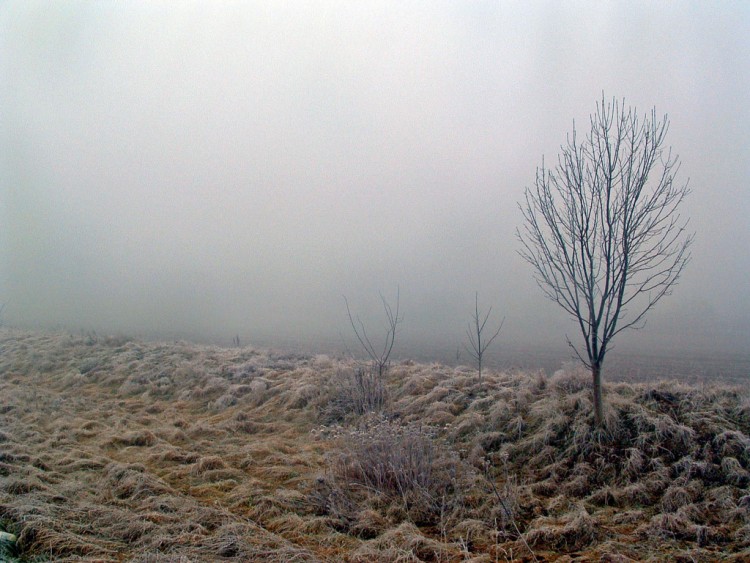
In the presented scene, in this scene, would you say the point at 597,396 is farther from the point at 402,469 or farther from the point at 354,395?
the point at 354,395

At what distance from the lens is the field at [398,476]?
4.93 m

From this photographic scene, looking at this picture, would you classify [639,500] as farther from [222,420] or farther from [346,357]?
[346,357]

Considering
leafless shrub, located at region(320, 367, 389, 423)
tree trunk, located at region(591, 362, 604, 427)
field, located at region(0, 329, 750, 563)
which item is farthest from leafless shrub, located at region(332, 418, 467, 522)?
tree trunk, located at region(591, 362, 604, 427)

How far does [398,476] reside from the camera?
6.23 meters

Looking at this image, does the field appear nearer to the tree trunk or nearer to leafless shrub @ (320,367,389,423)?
leafless shrub @ (320,367,389,423)

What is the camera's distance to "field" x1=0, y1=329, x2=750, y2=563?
16.2ft

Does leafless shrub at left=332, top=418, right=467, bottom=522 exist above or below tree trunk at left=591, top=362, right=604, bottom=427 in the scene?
below

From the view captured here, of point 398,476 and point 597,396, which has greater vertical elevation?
point 597,396

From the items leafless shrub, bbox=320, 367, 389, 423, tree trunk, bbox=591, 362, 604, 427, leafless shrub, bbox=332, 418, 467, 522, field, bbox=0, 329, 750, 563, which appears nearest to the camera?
field, bbox=0, 329, 750, 563

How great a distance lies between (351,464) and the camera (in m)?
6.75

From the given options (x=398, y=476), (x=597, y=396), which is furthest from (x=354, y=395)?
(x=597, y=396)

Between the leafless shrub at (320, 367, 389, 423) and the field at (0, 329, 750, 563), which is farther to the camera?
the leafless shrub at (320, 367, 389, 423)

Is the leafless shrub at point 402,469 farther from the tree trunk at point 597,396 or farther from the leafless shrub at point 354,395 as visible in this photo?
the tree trunk at point 597,396

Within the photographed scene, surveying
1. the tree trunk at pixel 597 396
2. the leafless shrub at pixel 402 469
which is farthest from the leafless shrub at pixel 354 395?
the tree trunk at pixel 597 396
